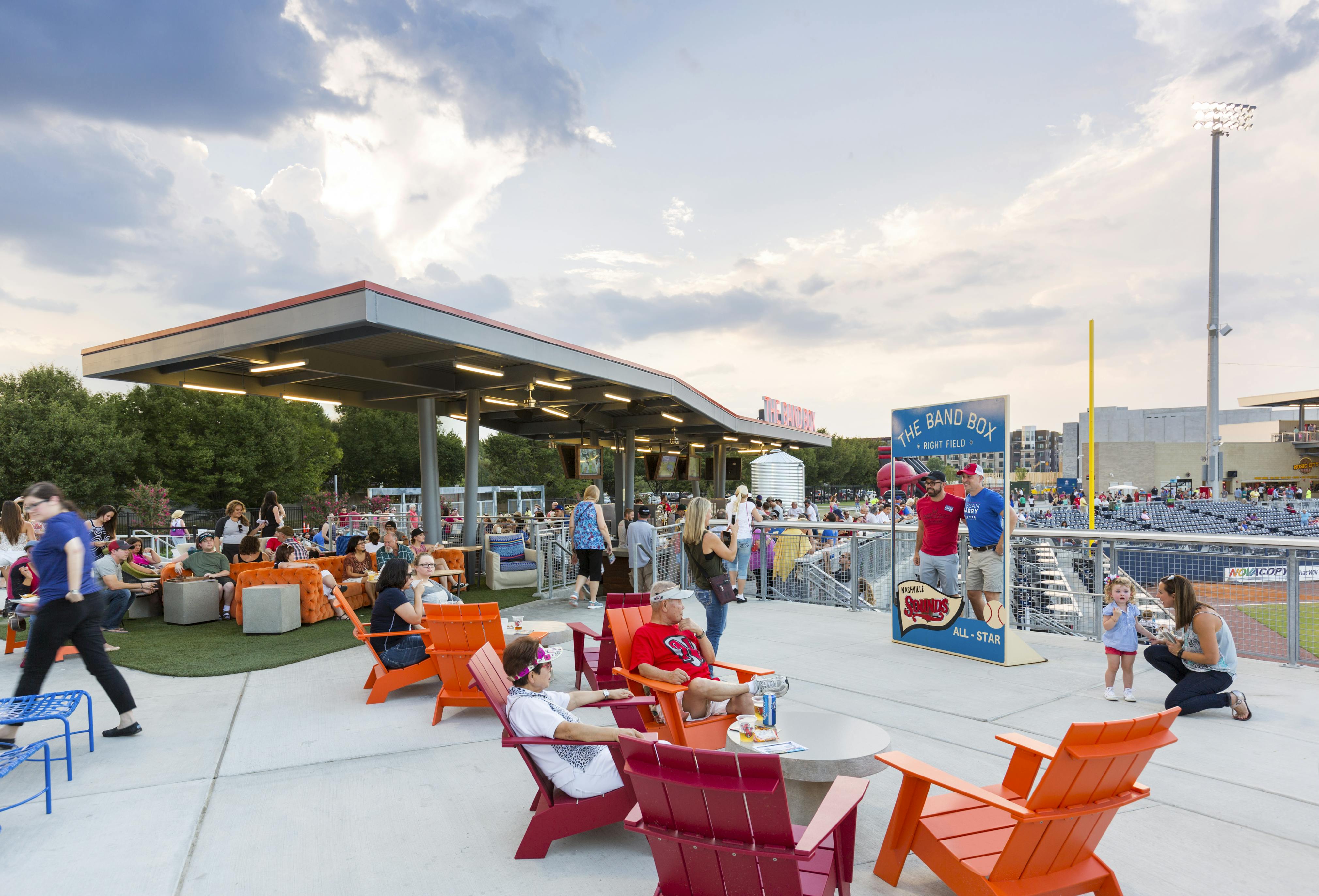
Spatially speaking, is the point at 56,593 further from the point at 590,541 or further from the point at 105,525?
the point at 590,541

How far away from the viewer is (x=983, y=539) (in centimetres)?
706

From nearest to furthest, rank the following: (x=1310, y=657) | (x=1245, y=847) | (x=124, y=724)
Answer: (x=1245, y=847)
(x=124, y=724)
(x=1310, y=657)

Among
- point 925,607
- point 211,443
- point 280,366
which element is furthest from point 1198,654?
point 211,443

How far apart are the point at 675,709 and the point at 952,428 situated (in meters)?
4.60

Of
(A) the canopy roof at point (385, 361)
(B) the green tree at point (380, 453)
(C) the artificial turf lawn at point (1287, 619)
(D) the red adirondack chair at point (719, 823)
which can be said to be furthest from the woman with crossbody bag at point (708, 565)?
(B) the green tree at point (380, 453)

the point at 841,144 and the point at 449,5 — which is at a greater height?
the point at 449,5

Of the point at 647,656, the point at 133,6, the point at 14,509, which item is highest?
the point at 133,6

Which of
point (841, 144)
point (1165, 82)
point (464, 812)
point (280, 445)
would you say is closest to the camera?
point (464, 812)

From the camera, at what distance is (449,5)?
1584 cm

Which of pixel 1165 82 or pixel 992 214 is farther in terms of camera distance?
pixel 1165 82

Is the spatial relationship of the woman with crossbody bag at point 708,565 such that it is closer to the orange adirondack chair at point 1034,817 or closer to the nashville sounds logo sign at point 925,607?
the nashville sounds logo sign at point 925,607

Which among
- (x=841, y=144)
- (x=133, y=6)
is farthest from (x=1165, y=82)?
(x=133, y=6)

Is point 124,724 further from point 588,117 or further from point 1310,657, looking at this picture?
point 588,117

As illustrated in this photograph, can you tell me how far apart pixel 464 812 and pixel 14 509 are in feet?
20.7
